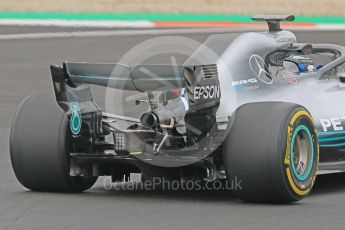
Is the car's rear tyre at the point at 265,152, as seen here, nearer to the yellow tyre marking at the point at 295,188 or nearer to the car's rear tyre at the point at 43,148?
the yellow tyre marking at the point at 295,188

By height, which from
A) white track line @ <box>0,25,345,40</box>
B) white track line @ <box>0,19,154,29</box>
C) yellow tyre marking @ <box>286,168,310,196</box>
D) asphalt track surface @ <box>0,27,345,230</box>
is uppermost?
white track line @ <box>0,19,154,29</box>

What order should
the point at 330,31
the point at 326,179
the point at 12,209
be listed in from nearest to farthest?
the point at 12,209 → the point at 326,179 → the point at 330,31

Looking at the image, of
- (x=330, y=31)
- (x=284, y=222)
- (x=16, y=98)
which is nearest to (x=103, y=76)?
(x=284, y=222)

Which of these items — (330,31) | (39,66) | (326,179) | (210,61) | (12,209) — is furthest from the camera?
(330,31)

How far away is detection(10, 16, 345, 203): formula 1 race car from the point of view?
8.17m

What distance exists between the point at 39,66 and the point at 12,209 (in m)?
13.9

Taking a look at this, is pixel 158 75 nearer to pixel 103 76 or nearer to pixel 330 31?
pixel 103 76

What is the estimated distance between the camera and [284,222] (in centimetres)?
757

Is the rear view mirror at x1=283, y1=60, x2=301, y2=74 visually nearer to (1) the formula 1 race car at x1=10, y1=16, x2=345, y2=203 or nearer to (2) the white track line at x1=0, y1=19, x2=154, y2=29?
(1) the formula 1 race car at x1=10, y1=16, x2=345, y2=203

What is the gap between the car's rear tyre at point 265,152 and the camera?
8070mm

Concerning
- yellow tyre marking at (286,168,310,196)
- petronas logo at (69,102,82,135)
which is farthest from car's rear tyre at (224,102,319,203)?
petronas logo at (69,102,82,135)

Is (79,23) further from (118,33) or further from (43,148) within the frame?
(43,148)

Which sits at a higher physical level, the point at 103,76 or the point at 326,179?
the point at 103,76

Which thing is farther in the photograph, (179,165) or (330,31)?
(330,31)
